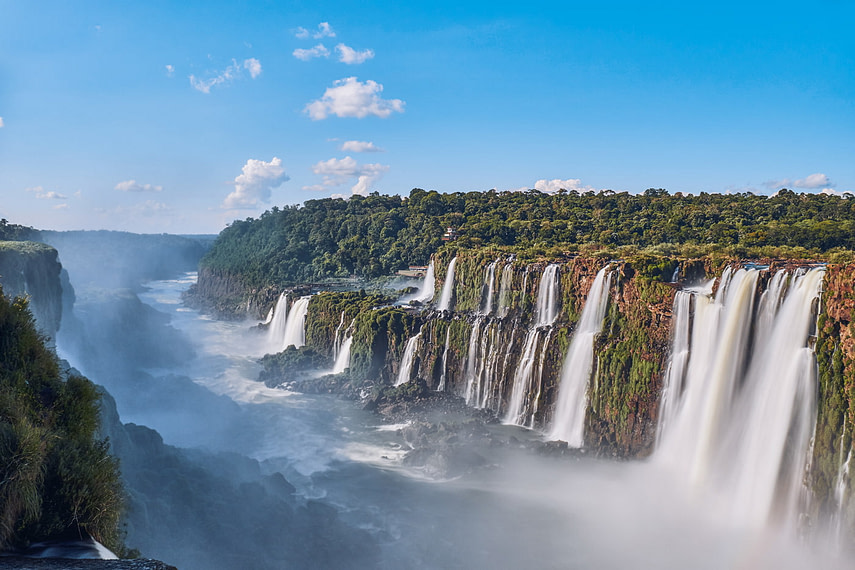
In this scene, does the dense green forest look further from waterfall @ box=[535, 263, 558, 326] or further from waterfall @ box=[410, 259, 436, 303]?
waterfall @ box=[535, 263, 558, 326]

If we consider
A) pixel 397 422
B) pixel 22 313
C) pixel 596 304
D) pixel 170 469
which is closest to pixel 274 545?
pixel 170 469

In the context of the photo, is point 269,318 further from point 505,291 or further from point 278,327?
point 505,291

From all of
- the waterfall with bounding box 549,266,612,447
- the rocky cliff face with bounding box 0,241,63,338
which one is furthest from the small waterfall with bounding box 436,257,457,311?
the rocky cliff face with bounding box 0,241,63,338

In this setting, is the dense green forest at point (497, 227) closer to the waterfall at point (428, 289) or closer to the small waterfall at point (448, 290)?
the waterfall at point (428, 289)

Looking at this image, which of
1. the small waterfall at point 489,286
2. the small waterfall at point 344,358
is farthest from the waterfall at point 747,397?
the small waterfall at point 344,358

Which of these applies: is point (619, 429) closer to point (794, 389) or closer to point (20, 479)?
point (794, 389)
